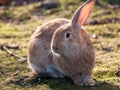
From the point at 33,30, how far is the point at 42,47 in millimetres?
3106

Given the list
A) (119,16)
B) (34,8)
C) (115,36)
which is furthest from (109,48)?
(34,8)

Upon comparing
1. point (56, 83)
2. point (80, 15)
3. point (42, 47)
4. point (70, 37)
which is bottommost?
point (56, 83)

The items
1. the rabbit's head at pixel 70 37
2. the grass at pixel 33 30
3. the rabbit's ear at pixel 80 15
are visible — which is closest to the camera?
the rabbit's head at pixel 70 37

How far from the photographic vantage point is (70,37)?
4.82m

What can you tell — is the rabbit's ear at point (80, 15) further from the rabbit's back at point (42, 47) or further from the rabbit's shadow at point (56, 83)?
the rabbit's shadow at point (56, 83)

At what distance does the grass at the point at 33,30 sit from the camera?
522 centimetres

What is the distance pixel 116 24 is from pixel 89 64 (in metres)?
3.53

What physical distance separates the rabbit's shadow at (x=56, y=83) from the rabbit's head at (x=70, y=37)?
42cm

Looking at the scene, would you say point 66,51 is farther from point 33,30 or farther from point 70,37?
point 33,30

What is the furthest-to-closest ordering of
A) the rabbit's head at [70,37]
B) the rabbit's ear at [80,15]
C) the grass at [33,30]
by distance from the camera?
1. the grass at [33,30]
2. the rabbit's ear at [80,15]
3. the rabbit's head at [70,37]

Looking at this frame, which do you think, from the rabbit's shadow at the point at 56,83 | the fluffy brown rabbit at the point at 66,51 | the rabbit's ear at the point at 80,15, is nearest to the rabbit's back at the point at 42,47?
the fluffy brown rabbit at the point at 66,51

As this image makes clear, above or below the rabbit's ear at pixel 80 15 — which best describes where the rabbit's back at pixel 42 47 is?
below

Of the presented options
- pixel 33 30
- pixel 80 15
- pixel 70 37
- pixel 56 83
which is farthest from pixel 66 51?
pixel 33 30

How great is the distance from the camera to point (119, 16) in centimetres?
926
